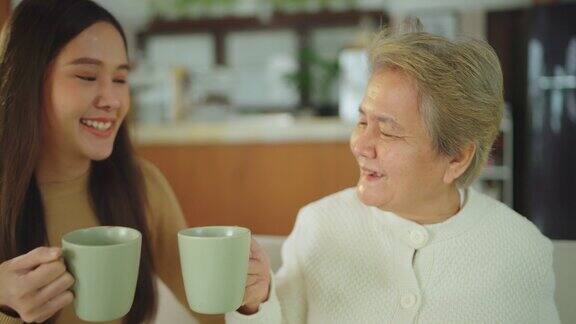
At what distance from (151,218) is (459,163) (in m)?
0.57

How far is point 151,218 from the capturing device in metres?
1.10

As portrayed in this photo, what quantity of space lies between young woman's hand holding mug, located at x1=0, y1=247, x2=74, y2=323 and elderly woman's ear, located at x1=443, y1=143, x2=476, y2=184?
2.20ft

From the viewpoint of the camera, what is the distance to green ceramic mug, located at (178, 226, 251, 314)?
663 mm

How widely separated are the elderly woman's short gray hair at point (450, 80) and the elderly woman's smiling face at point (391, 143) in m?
0.02

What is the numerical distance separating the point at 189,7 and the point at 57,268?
5131mm

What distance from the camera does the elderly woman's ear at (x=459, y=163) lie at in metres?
1.03

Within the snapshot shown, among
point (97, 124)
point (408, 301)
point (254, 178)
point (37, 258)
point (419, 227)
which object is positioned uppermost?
point (97, 124)

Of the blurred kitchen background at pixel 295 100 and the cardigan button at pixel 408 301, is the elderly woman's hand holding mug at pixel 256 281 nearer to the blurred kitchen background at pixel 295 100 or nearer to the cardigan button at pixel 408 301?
the cardigan button at pixel 408 301

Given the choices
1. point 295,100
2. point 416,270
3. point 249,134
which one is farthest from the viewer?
point 295,100

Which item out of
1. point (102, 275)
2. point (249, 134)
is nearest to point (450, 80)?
point (102, 275)

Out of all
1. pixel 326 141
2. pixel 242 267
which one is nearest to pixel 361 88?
pixel 326 141

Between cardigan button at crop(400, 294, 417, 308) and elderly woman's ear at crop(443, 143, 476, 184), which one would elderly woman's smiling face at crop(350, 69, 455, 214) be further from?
cardigan button at crop(400, 294, 417, 308)

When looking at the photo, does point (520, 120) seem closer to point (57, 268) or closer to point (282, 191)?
point (282, 191)

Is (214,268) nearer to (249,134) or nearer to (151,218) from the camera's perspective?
(151,218)
